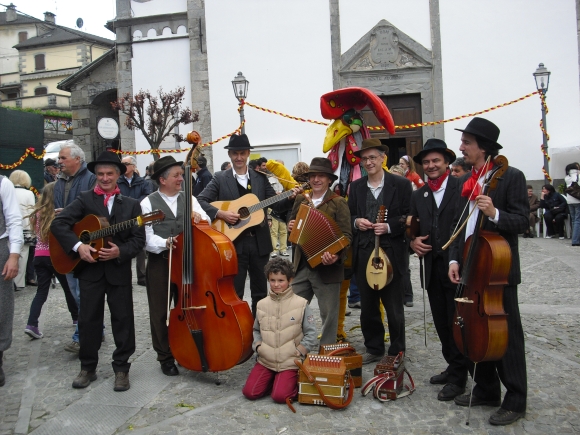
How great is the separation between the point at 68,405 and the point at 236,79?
36.9 feet

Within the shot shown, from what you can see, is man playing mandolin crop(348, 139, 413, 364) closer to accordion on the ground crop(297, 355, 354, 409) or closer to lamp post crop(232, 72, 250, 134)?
accordion on the ground crop(297, 355, 354, 409)

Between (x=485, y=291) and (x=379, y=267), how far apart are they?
1.32 metres

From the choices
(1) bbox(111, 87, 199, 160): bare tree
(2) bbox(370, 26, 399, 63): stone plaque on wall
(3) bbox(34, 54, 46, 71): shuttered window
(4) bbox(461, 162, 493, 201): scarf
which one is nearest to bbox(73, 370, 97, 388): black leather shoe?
(4) bbox(461, 162, 493, 201): scarf

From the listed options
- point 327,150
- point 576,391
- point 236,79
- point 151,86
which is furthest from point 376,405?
point 151,86

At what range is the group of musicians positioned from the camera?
390 cm

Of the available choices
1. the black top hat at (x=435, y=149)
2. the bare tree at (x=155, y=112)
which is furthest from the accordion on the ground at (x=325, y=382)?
the bare tree at (x=155, y=112)

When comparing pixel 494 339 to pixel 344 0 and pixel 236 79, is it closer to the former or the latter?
pixel 236 79

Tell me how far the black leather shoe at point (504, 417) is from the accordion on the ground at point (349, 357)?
3.50 ft

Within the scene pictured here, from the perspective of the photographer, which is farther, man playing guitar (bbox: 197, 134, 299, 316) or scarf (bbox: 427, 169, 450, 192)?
man playing guitar (bbox: 197, 134, 299, 316)

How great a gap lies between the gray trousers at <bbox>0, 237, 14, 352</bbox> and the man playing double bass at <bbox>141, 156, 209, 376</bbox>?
119 cm

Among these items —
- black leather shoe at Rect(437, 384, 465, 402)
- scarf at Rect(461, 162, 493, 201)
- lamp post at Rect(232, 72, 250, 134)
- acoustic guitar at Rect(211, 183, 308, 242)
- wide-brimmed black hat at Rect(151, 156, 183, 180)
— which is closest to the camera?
scarf at Rect(461, 162, 493, 201)

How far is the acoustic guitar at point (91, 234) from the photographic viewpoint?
4457 millimetres

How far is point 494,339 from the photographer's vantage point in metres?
3.51

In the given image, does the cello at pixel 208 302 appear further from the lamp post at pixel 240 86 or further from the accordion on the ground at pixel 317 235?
the lamp post at pixel 240 86
